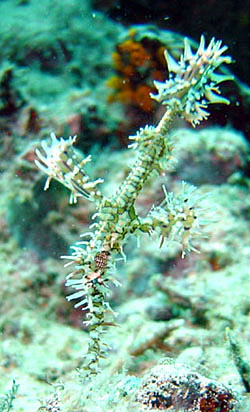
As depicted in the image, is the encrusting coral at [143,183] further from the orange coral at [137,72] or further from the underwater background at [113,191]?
the orange coral at [137,72]

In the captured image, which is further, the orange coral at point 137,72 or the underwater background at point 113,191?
the orange coral at point 137,72

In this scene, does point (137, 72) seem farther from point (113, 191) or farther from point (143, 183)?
point (143, 183)

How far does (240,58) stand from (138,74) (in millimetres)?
2102

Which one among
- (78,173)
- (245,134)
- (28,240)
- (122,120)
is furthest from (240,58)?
(78,173)

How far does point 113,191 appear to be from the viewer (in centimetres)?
446

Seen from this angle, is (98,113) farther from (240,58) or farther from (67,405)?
(67,405)

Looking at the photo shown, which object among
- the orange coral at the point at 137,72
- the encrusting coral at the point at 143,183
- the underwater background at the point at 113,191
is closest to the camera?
the encrusting coral at the point at 143,183

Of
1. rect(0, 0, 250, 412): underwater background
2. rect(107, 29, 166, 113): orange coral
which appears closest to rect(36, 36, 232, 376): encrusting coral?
rect(0, 0, 250, 412): underwater background

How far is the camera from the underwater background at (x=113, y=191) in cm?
367

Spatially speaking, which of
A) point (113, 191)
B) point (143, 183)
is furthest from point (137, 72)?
point (143, 183)

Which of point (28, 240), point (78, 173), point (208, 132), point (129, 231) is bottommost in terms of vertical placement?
point (129, 231)

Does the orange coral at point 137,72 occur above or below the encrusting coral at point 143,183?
above

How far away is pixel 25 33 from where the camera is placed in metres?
5.52

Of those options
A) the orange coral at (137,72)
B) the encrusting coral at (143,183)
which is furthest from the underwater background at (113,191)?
the encrusting coral at (143,183)
